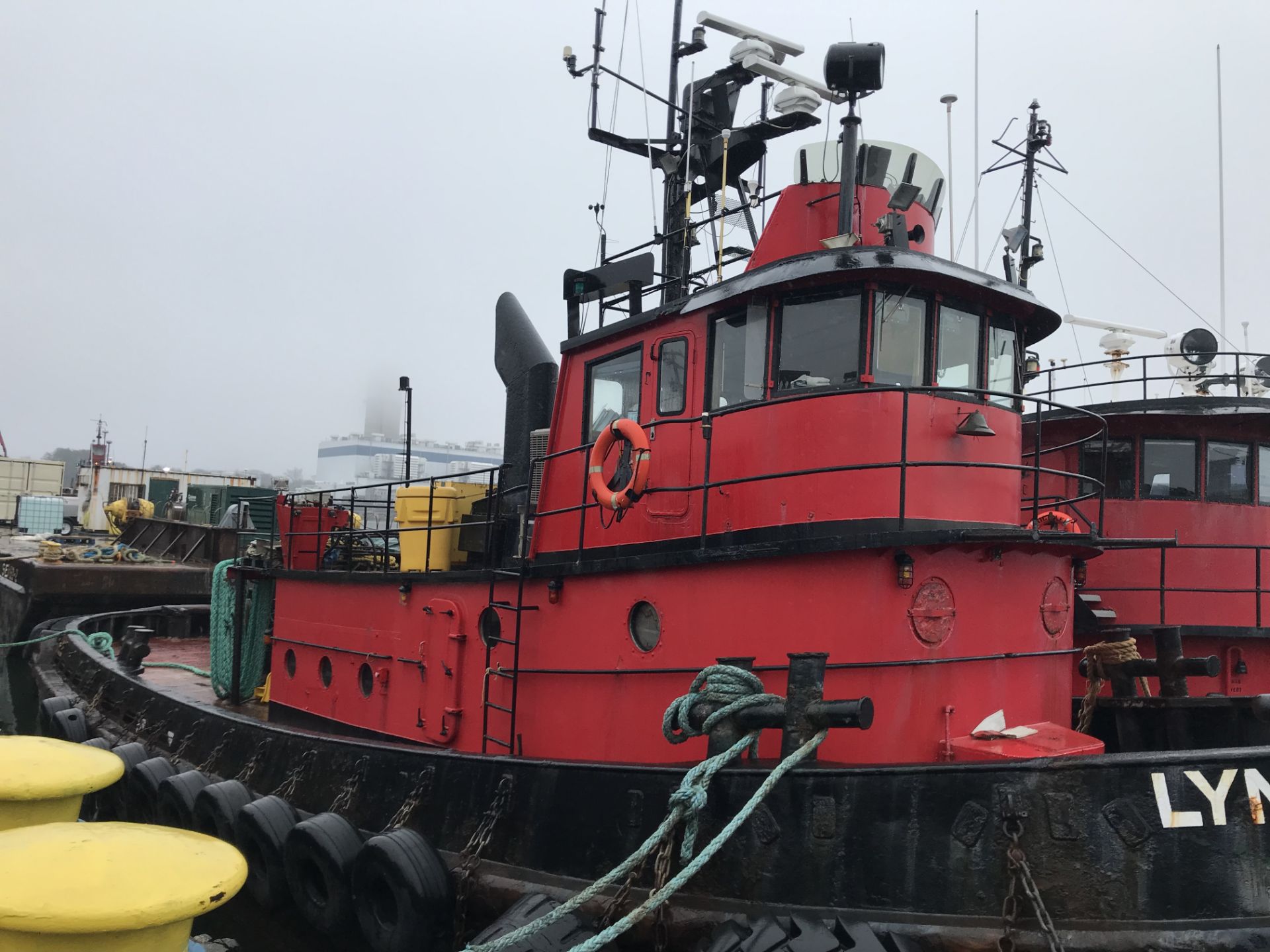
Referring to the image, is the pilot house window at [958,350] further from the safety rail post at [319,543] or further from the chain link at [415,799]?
the safety rail post at [319,543]

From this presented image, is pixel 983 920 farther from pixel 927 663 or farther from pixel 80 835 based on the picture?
pixel 80 835

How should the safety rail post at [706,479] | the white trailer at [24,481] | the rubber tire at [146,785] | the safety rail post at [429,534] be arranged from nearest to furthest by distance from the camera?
the safety rail post at [706,479], the safety rail post at [429,534], the rubber tire at [146,785], the white trailer at [24,481]

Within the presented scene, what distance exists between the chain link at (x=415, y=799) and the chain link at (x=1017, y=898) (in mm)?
3633

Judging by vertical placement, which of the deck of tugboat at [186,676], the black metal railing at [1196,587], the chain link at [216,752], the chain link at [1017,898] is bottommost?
the chain link at [216,752]

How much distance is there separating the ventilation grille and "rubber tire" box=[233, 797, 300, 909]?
2.95m

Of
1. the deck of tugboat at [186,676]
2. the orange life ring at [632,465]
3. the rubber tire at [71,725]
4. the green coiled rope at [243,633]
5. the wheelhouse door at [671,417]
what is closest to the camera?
the orange life ring at [632,465]

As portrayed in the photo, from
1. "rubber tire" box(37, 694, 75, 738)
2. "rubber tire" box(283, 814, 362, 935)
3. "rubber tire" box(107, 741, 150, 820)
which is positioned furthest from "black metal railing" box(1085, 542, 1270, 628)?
"rubber tire" box(37, 694, 75, 738)

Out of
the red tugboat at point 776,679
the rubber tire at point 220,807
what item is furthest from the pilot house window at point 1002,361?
the rubber tire at point 220,807

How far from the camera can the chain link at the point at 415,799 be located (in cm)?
623

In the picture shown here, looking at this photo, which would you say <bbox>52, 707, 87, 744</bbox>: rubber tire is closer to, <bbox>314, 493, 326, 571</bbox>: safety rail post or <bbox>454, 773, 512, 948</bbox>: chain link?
<bbox>314, 493, 326, 571</bbox>: safety rail post

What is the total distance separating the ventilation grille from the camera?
7.59 m

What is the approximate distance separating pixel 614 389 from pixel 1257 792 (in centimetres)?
460

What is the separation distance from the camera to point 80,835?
353 centimetres

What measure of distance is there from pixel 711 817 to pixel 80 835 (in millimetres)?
2730
